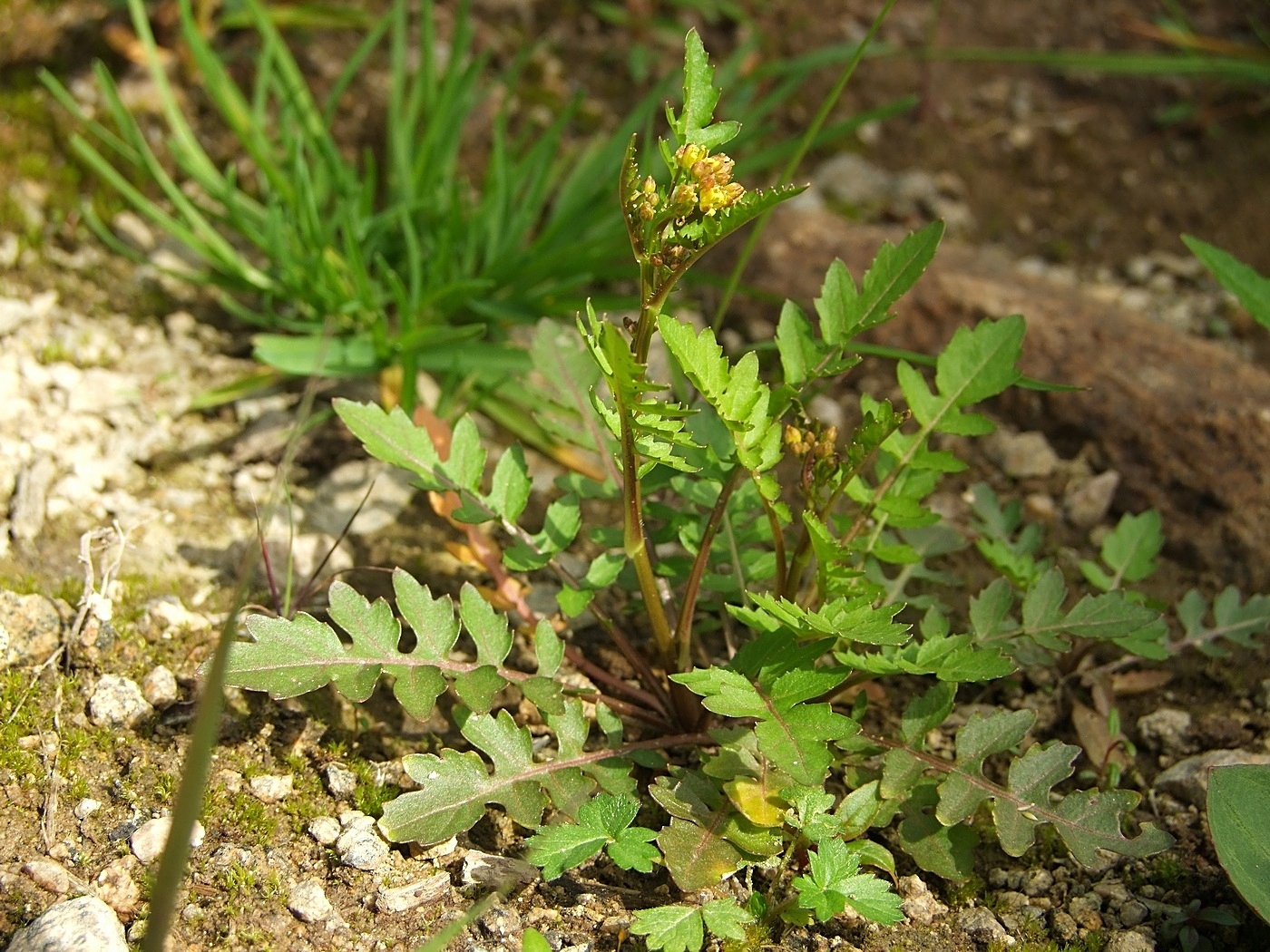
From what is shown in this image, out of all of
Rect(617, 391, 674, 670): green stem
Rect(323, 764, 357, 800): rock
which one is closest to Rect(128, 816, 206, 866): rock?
Rect(323, 764, 357, 800): rock

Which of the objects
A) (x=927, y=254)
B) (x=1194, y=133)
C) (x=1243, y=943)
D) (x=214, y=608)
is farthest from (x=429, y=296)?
(x=1194, y=133)

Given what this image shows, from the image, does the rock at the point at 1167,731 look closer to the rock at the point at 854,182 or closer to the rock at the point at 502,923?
the rock at the point at 502,923

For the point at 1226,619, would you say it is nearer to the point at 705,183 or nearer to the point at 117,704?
the point at 705,183

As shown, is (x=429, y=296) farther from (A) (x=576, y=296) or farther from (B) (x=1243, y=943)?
(B) (x=1243, y=943)

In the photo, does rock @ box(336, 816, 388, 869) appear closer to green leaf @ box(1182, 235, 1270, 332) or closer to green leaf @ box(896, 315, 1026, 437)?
green leaf @ box(896, 315, 1026, 437)

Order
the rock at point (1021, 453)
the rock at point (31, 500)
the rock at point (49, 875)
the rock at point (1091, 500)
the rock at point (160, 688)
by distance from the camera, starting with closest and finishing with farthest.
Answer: the rock at point (49, 875) → the rock at point (160, 688) → the rock at point (31, 500) → the rock at point (1091, 500) → the rock at point (1021, 453)

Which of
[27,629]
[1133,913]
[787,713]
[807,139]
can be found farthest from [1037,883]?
[27,629]

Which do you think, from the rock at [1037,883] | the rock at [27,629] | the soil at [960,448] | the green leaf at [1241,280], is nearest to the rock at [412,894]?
the soil at [960,448]
